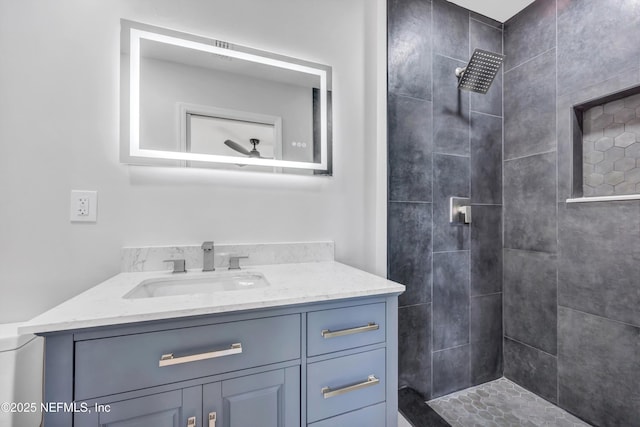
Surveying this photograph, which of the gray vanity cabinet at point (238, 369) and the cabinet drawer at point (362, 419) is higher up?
the gray vanity cabinet at point (238, 369)

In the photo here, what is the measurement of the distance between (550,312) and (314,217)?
1.57 metres

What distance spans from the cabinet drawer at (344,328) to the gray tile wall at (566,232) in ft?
4.42

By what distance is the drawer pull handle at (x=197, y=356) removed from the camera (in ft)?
2.37

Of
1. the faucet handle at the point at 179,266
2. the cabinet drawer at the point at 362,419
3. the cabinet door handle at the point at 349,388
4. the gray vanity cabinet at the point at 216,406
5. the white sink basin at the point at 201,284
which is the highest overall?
the faucet handle at the point at 179,266

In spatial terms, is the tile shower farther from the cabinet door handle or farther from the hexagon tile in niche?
the cabinet door handle

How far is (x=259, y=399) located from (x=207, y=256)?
637 mm

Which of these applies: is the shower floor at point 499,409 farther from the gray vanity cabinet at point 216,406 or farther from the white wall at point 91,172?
the white wall at point 91,172

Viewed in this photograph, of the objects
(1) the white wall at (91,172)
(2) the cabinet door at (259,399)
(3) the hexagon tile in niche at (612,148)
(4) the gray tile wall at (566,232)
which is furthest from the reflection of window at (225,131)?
(3) the hexagon tile in niche at (612,148)

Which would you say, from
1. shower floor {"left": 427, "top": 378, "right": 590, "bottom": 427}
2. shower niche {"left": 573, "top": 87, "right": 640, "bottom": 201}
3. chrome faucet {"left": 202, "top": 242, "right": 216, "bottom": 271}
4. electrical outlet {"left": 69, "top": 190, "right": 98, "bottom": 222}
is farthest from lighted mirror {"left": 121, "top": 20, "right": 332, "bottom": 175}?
shower floor {"left": 427, "top": 378, "right": 590, "bottom": 427}

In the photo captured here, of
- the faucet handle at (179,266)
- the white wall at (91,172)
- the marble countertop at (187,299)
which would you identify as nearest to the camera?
the marble countertop at (187,299)

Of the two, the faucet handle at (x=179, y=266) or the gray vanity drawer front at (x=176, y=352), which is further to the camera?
the faucet handle at (x=179, y=266)

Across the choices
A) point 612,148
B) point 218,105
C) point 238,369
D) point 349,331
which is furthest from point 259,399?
point 612,148

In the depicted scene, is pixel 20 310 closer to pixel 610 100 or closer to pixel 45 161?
pixel 45 161

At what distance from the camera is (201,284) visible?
3.88ft
